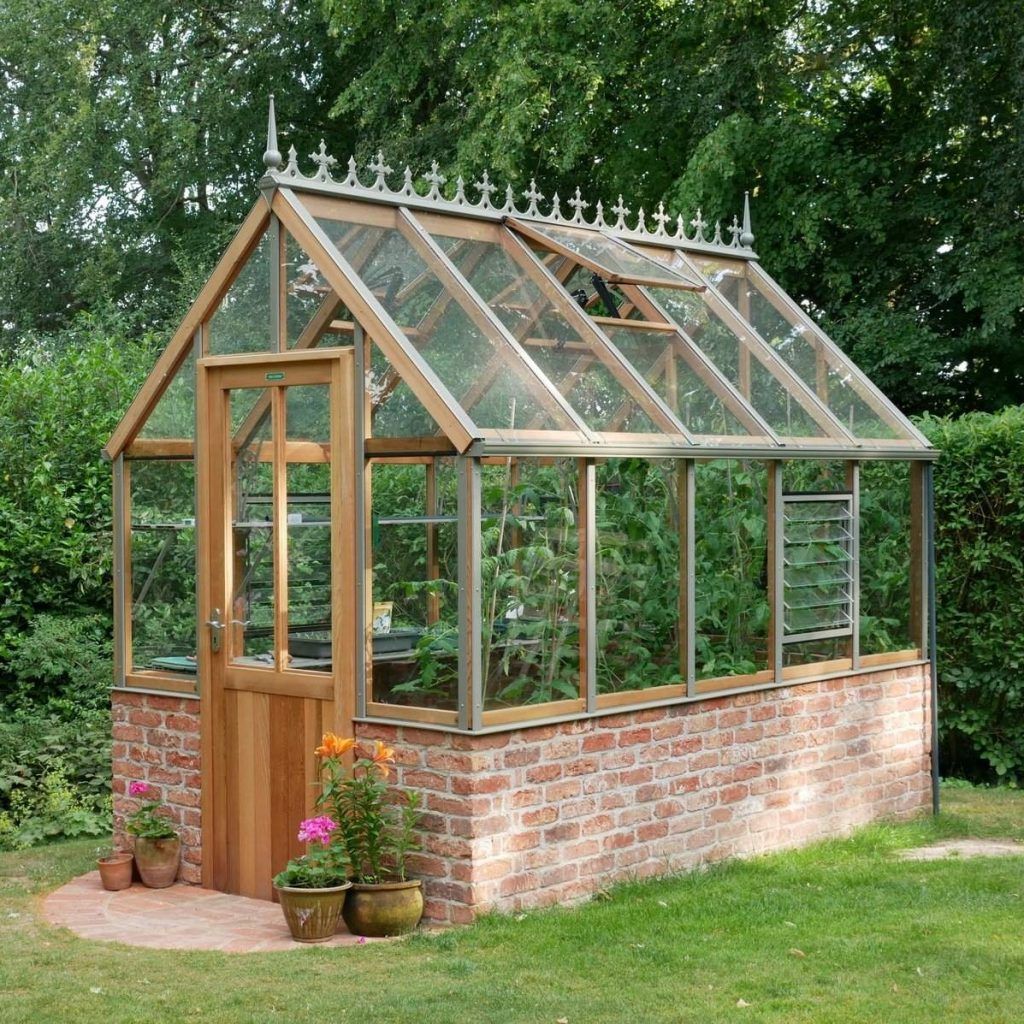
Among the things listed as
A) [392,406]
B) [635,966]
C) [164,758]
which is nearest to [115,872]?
[164,758]

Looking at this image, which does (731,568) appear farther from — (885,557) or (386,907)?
(386,907)

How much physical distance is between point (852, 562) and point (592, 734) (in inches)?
94.0

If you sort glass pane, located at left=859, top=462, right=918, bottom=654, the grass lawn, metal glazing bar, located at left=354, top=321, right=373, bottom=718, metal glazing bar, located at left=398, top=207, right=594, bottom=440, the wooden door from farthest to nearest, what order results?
1. glass pane, located at left=859, top=462, right=918, bottom=654
2. metal glazing bar, located at left=398, top=207, right=594, bottom=440
3. the wooden door
4. metal glazing bar, located at left=354, top=321, right=373, bottom=718
5. the grass lawn

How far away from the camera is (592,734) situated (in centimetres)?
703

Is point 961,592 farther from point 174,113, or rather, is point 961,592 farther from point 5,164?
point 5,164

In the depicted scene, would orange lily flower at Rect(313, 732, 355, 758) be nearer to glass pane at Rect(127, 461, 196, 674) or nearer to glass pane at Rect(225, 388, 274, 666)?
glass pane at Rect(225, 388, 274, 666)

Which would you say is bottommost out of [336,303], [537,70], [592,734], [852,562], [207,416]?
[592,734]

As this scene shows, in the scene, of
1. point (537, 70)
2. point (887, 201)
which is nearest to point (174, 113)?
point (537, 70)

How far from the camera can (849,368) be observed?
9.43m

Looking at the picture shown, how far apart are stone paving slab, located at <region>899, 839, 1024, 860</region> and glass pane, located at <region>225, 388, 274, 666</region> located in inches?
141

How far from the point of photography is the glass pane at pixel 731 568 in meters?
7.79

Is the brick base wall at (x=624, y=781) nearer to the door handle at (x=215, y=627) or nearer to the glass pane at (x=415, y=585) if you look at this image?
the glass pane at (x=415, y=585)

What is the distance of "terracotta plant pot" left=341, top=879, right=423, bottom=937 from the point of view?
646 centimetres

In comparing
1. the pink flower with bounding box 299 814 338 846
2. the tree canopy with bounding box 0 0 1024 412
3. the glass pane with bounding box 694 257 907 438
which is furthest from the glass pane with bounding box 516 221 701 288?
the tree canopy with bounding box 0 0 1024 412
